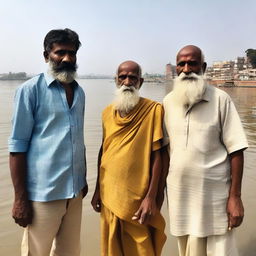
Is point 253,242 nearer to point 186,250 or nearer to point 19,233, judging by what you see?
point 186,250

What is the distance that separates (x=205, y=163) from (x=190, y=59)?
840 millimetres

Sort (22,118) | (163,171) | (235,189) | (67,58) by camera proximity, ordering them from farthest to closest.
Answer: (163,171)
(67,58)
(235,189)
(22,118)

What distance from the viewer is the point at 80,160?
2.40 meters

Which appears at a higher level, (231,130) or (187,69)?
(187,69)

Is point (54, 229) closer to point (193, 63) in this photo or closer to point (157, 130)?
point (157, 130)

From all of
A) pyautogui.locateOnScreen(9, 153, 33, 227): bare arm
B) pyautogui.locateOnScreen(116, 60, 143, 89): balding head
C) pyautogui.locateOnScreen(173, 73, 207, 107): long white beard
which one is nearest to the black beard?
pyautogui.locateOnScreen(116, 60, 143, 89): balding head

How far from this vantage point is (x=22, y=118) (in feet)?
6.98

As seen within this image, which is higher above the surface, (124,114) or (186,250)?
(124,114)

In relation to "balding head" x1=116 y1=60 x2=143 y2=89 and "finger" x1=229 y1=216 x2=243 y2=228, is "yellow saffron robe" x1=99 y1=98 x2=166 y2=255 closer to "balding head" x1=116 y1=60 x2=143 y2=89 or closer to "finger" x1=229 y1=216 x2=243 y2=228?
"balding head" x1=116 y1=60 x2=143 y2=89

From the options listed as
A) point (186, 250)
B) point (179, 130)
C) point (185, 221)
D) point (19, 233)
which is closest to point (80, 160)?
point (179, 130)

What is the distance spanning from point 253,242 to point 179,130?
7.12ft

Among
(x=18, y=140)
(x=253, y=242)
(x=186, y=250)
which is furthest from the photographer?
(x=253, y=242)

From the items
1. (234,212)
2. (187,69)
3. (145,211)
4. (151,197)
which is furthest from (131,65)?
(234,212)

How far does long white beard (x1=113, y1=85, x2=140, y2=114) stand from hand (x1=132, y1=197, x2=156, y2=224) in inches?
29.8
